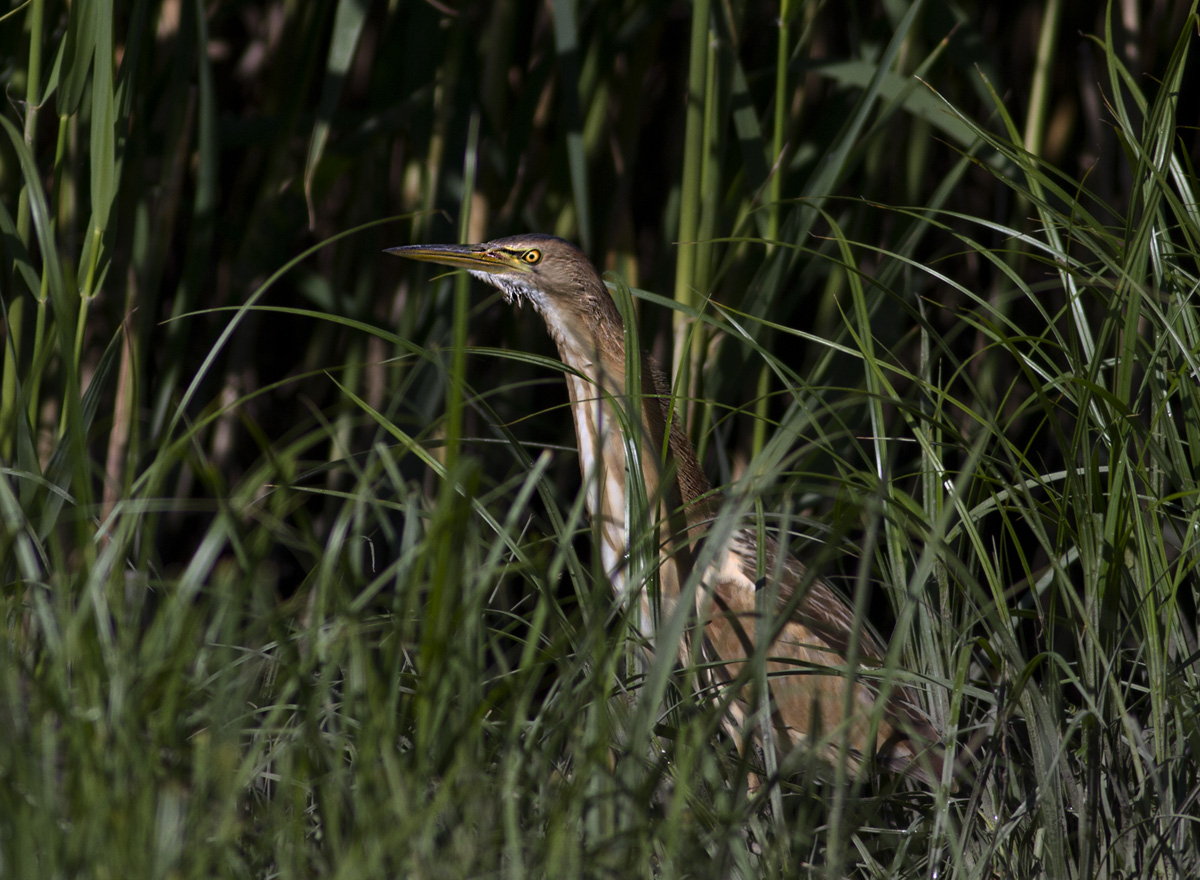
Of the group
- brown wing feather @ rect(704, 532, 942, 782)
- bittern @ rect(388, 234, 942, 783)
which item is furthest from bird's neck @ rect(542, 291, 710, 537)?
brown wing feather @ rect(704, 532, 942, 782)

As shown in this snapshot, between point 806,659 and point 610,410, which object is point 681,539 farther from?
point 806,659

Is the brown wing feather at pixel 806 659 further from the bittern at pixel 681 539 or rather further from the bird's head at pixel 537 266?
the bird's head at pixel 537 266

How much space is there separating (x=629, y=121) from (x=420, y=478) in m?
0.67

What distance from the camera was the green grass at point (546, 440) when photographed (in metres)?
0.78

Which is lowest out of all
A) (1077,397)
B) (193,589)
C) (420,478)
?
(420,478)

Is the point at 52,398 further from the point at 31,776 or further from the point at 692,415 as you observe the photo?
the point at 31,776

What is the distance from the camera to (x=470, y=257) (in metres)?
1.77

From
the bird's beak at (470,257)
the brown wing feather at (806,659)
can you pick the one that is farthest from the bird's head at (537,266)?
the brown wing feather at (806,659)

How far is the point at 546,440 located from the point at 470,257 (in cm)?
74

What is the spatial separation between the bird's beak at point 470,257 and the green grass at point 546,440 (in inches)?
2.9

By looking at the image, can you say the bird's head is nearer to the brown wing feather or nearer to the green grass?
the green grass

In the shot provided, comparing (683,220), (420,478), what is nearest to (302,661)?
(683,220)

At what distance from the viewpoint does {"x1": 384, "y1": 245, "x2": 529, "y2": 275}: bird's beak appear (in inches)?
67.8

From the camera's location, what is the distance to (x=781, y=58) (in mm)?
1530
